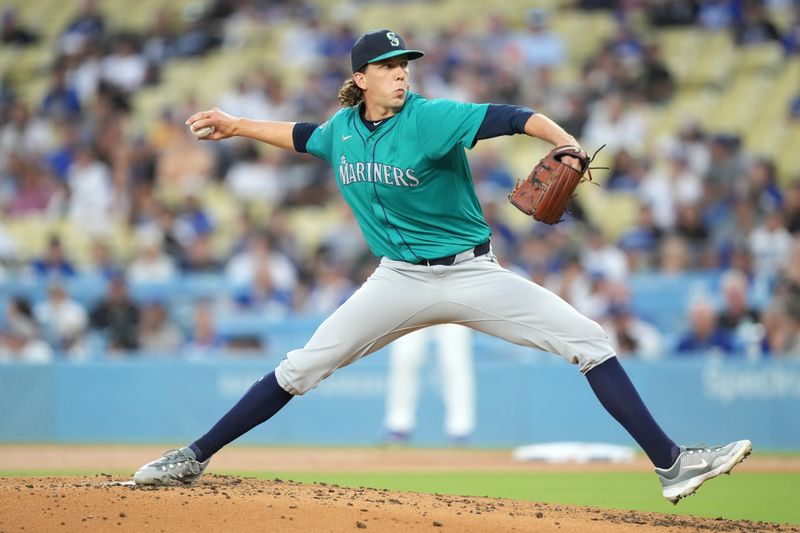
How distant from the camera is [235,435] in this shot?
17.7 ft

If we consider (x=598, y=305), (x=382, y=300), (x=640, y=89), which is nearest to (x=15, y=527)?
(x=382, y=300)

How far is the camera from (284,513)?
4688 millimetres

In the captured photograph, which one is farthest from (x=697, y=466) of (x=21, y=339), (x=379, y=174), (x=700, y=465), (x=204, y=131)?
(x=21, y=339)

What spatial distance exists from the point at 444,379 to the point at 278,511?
19.9 feet

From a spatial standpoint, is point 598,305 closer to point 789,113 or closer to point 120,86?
point 789,113

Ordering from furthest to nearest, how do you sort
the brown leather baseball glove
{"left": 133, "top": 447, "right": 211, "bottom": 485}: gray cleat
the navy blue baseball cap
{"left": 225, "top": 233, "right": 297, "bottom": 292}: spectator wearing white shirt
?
{"left": 225, "top": 233, "right": 297, "bottom": 292}: spectator wearing white shirt, {"left": 133, "top": 447, "right": 211, "bottom": 485}: gray cleat, the navy blue baseball cap, the brown leather baseball glove

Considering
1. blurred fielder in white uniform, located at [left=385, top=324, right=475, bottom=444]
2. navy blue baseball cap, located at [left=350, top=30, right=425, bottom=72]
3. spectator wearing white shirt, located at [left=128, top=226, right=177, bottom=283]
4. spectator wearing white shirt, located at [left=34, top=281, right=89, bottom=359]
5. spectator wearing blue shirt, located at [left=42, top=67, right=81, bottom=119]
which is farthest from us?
spectator wearing blue shirt, located at [left=42, top=67, right=81, bottom=119]

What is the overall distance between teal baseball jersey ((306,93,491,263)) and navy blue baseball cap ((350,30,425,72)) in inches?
9.0

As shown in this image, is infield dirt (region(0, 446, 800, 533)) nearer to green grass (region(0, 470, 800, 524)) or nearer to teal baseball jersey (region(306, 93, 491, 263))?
teal baseball jersey (region(306, 93, 491, 263))

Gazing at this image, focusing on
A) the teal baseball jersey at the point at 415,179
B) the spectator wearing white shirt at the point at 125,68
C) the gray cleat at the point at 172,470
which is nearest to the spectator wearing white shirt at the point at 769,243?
the teal baseball jersey at the point at 415,179

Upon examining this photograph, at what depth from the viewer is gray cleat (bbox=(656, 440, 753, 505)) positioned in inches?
195

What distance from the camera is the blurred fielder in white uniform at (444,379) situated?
10453 millimetres

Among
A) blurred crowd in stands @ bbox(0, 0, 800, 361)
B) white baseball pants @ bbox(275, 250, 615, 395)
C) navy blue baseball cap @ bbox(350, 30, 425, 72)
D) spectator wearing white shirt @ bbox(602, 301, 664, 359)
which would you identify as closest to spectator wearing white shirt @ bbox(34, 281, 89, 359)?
blurred crowd in stands @ bbox(0, 0, 800, 361)

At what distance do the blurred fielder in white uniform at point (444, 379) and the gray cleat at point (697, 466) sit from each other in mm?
5437
